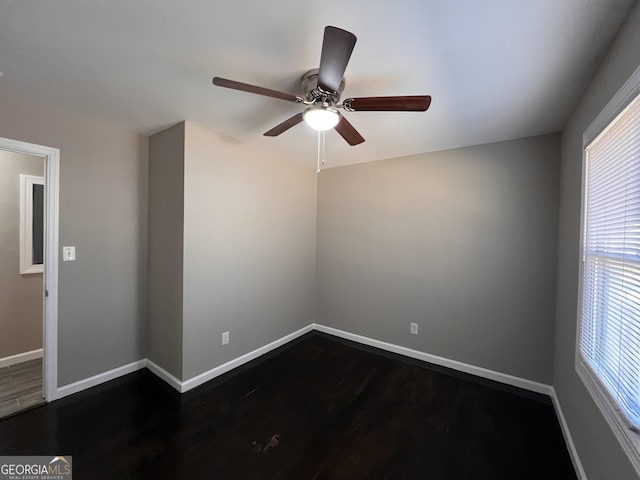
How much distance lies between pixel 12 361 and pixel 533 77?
16.7 ft

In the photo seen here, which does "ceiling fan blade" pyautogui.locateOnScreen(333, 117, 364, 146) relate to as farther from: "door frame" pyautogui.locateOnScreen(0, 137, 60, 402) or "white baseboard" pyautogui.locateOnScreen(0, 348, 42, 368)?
"white baseboard" pyautogui.locateOnScreen(0, 348, 42, 368)

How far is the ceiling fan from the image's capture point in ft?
3.57

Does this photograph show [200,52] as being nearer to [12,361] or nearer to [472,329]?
[472,329]

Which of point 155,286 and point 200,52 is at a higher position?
point 200,52

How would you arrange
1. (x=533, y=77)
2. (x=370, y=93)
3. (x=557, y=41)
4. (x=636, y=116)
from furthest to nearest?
1. (x=370, y=93)
2. (x=533, y=77)
3. (x=557, y=41)
4. (x=636, y=116)

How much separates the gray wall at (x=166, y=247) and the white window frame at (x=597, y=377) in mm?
2787

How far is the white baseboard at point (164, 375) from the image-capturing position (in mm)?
2346

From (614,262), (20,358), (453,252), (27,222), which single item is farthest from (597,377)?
(27,222)

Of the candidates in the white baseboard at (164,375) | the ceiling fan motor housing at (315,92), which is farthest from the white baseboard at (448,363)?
the ceiling fan motor housing at (315,92)

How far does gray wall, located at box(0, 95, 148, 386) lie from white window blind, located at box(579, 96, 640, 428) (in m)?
3.49

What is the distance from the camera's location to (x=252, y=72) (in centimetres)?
156

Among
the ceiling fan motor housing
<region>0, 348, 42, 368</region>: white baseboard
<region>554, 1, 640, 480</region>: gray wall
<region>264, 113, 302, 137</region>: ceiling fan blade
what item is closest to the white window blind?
<region>554, 1, 640, 480</region>: gray wall

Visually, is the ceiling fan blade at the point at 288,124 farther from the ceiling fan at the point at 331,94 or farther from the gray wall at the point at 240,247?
the gray wall at the point at 240,247

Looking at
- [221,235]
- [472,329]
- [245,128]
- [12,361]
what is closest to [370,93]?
[245,128]
